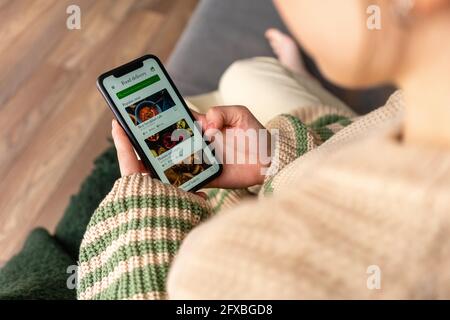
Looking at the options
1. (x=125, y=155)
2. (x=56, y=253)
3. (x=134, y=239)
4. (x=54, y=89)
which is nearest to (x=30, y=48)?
(x=54, y=89)

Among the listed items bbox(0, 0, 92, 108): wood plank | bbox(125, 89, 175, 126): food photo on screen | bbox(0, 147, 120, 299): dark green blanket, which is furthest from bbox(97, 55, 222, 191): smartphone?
bbox(0, 0, 92, 108): wood plank

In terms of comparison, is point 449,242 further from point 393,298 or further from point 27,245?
point 27,245

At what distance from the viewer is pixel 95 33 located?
4.50 feet

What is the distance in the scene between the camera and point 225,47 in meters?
0.94

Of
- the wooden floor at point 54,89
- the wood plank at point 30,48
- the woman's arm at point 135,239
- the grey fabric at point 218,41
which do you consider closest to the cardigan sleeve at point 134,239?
the woman's arm at point 135,239

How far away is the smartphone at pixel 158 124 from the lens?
2.03 ft

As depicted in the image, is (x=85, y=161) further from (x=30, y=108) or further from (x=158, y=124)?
(x=158, y=124)

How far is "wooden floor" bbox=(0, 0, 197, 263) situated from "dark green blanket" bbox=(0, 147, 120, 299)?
0.58ft

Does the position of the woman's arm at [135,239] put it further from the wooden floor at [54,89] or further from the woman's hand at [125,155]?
the wooden floor at [54,89]

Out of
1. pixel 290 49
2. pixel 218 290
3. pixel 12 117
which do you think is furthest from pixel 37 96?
pixel 218 290

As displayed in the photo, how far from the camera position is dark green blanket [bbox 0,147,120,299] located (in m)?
0.64

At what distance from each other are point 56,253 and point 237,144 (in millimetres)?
310

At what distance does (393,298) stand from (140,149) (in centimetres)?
38

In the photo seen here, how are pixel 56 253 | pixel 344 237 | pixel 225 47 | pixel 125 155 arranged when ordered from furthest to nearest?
1. pixel 225 47
2. pixel 56 253
3. pixel 125 155
4. pixel 344 237
